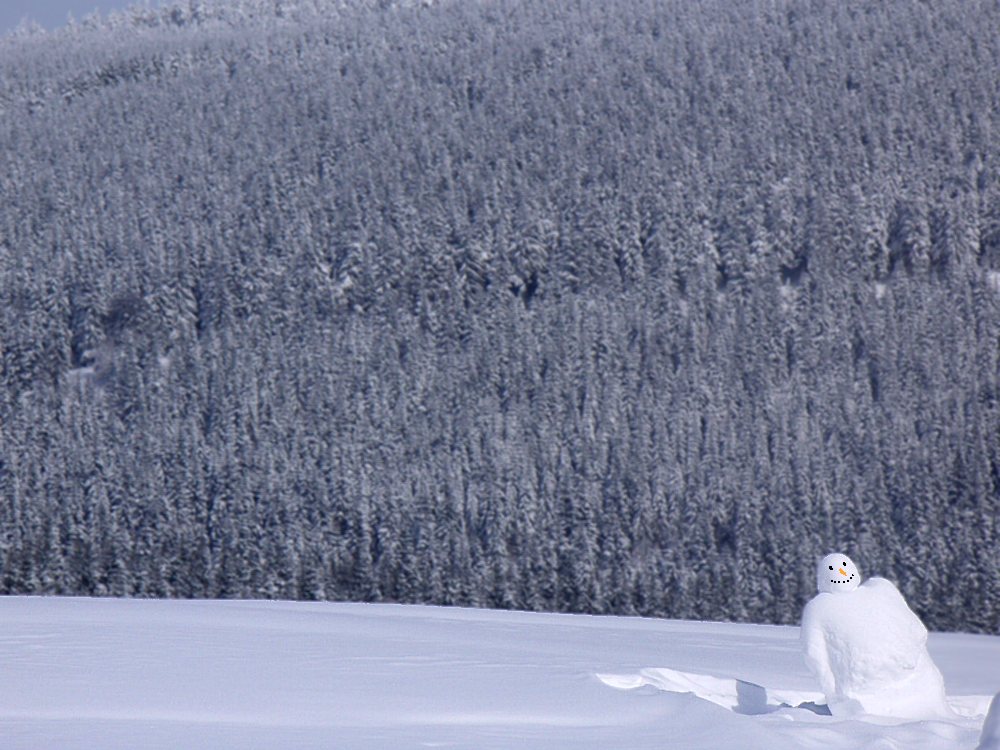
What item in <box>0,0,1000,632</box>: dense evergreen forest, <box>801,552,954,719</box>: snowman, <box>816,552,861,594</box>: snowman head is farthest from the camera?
<box>0,0,1000,632</box>: dense evergreen forest

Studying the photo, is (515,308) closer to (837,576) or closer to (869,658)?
(837,576)

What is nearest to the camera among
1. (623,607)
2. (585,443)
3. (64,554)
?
(623,607)

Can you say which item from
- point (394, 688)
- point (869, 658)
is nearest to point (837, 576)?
point (869, 658)

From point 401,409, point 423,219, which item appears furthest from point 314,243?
point 401,409

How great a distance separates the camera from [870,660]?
8672 mm

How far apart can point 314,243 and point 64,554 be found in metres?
31.4

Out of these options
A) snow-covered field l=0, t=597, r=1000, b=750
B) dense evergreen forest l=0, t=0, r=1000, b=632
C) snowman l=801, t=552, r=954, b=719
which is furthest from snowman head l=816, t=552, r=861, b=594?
dense evergreen forest l=0, t=0, r=1000, b=632

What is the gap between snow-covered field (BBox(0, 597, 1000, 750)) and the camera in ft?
22.5

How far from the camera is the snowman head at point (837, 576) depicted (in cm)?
901

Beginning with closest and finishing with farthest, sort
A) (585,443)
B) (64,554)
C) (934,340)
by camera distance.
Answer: (64,554)
(585,443)
(934,340)

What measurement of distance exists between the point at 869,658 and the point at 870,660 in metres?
0.02

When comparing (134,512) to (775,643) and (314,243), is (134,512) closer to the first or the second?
(314,243)

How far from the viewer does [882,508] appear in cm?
4334

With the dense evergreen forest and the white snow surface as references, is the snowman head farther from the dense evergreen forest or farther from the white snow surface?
the dense evergreen forest
